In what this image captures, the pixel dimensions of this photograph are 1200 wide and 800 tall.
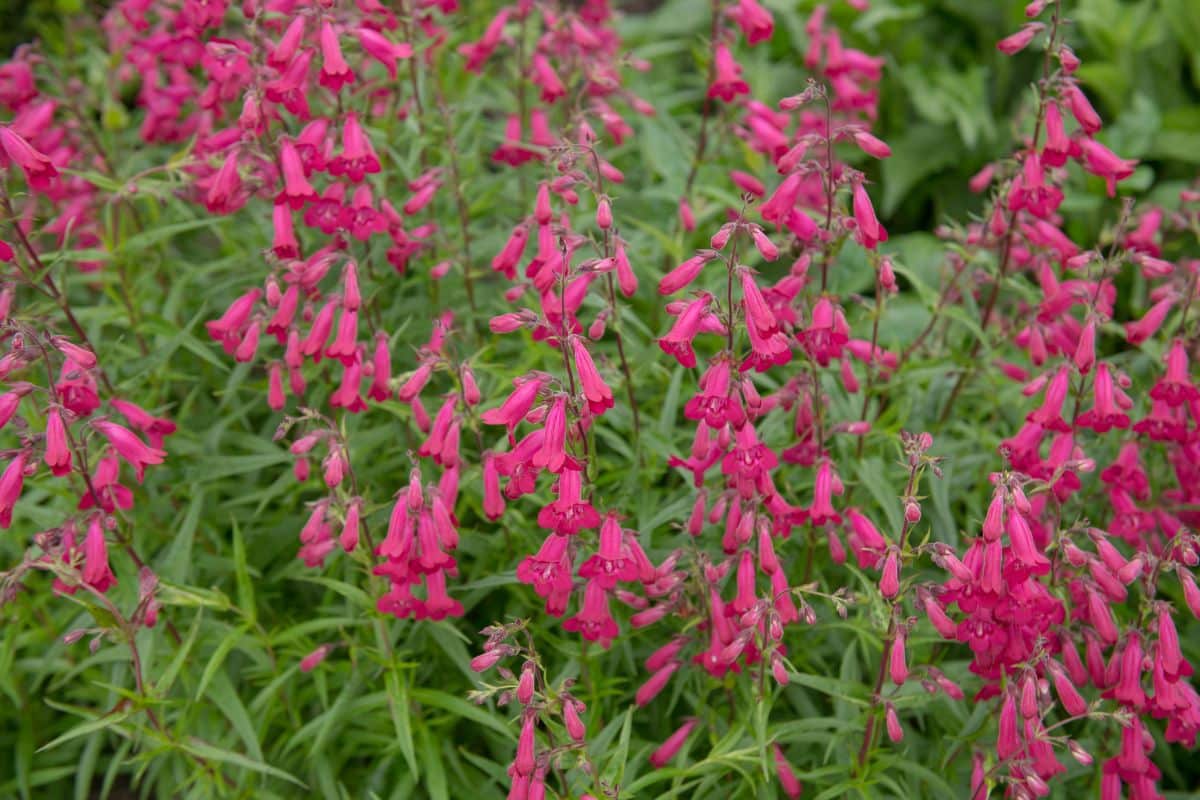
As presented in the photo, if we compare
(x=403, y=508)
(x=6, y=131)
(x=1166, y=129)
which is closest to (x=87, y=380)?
(x=6, y=131)

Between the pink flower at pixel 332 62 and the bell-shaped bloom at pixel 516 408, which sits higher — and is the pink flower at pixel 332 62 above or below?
above

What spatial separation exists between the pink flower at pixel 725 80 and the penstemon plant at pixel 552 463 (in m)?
0.02

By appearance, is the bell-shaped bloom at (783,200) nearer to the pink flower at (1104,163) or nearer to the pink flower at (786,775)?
the pink flower at (1104,163)

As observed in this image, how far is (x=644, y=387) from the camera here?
533cm

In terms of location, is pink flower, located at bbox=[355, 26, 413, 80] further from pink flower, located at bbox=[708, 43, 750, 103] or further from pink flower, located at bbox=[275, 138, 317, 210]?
pink flower, located at bbox=[708, 43, 750, 103]

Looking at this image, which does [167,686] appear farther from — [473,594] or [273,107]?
[273,107]

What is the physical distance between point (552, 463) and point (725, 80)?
2.59 metres

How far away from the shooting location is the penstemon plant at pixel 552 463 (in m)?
3.69

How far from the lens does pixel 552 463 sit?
10.9 feet

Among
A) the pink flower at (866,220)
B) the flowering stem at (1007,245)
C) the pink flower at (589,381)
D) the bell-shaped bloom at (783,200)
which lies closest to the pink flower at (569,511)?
the pink flower at (589,381)

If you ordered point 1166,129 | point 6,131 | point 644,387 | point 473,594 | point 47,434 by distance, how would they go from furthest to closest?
1. point 1166,129
2. point 644,387
3. point 473,594
4. point 6,131
5. point 47,434

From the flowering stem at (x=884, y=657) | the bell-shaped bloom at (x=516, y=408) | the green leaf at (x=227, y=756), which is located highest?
the bell-shaped bloom at (x=516, y=408)

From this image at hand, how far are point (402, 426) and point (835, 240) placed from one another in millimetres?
2005

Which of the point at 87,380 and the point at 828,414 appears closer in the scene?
the point at 87,380
